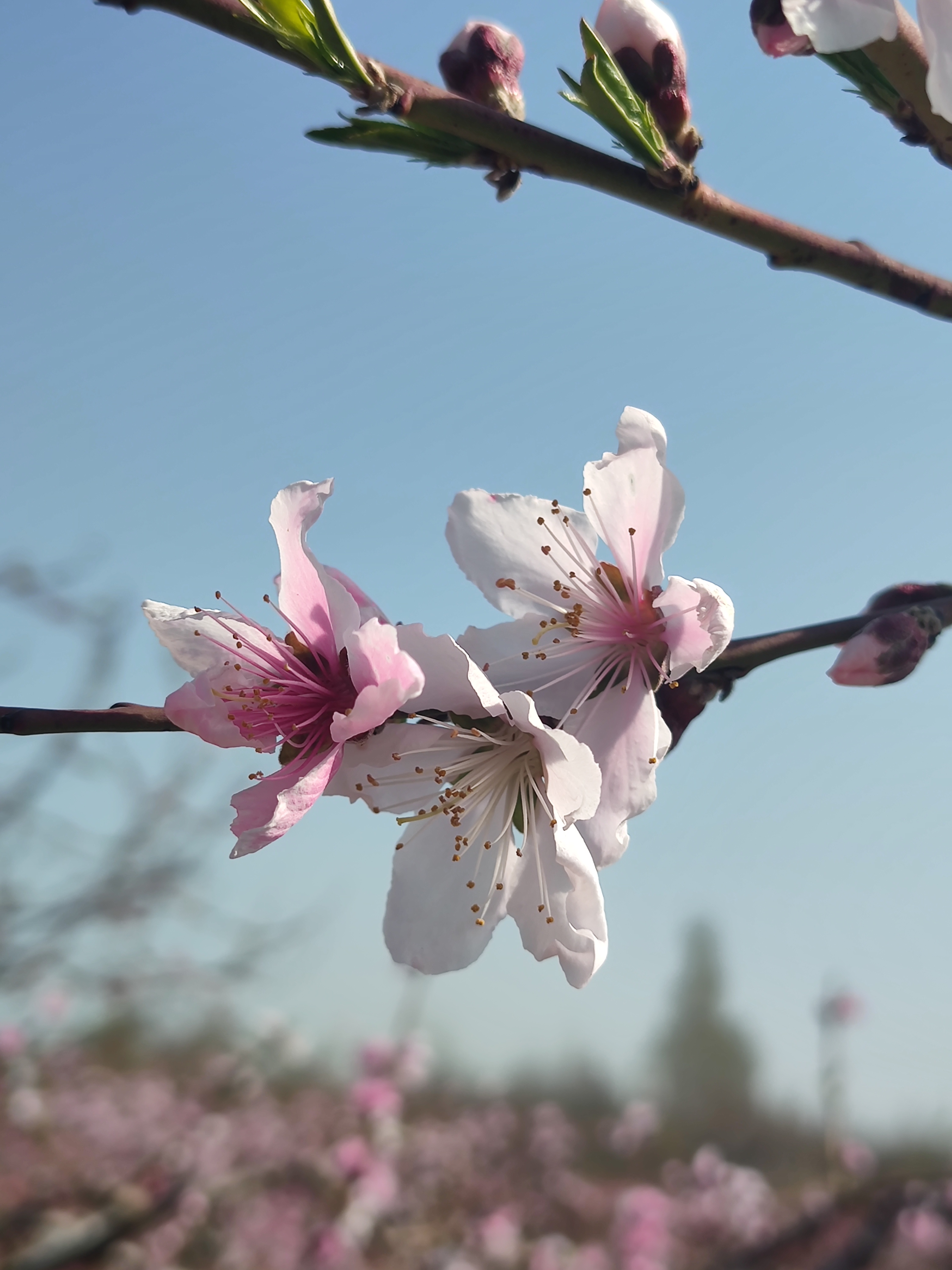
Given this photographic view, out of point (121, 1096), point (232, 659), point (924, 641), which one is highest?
point (924, 641)

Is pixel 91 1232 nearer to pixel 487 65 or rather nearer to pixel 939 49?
pixel 487 65

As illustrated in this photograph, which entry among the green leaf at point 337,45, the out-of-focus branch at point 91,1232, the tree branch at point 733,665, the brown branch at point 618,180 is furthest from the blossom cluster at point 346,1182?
the green leaf at point 337,45

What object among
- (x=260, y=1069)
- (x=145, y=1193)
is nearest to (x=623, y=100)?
(x=145, y=1193)

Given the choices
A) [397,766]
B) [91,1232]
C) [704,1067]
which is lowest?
[704,1067]

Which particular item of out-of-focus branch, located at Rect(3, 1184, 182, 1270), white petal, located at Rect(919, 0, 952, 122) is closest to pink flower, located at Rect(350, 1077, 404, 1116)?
out-of-focus branch, located at Rect(3, 1184, 182, 1270)

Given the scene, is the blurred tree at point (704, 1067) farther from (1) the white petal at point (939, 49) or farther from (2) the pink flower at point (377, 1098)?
(1) the white petal at point (939, 49)

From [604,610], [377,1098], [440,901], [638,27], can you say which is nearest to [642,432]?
[604,610]

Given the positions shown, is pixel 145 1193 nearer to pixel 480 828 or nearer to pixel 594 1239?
pixel 480 828
